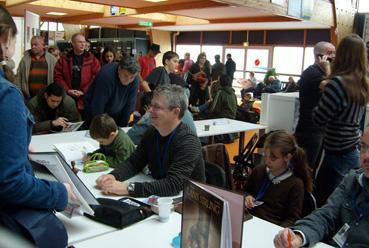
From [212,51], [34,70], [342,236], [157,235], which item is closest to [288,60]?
[212,51]

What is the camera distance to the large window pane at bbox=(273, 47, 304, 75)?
13016 mm

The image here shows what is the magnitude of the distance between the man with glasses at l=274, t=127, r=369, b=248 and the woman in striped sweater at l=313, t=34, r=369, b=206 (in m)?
0.91

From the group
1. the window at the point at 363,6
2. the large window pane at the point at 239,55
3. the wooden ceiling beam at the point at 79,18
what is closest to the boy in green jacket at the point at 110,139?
the window at the point at 363,6

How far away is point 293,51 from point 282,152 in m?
11.6

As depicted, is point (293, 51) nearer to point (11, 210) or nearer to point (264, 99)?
point (264, 99)

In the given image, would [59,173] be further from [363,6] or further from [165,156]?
[363,6]

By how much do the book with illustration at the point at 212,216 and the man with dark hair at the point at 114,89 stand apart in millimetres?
2278

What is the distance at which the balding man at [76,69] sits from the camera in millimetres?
4410

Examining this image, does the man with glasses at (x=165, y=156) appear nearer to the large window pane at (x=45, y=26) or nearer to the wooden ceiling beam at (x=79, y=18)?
the wooden ceiling beam at (x=79, y=18)

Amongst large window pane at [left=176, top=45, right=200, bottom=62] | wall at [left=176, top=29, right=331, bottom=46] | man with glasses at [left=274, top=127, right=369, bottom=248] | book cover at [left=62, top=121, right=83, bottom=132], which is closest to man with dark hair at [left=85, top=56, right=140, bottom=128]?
book cover at [left=62, top=121, right=83, bottom=132]

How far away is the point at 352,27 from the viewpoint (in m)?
7.03

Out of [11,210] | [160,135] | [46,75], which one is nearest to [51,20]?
[46,75]

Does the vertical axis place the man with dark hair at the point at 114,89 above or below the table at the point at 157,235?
above

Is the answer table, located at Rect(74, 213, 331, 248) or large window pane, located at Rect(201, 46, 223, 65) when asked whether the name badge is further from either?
large window pane, located at Rect(201, 46, 223, 65)
